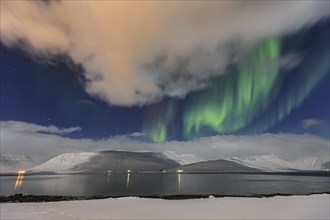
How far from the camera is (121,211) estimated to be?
1264 inches

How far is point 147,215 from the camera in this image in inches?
1151

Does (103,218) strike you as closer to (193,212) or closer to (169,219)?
(169,219)

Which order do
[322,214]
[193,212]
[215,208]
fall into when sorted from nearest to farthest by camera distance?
[322,214], [193,212], [215,208]

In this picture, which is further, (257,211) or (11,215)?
(257,211)

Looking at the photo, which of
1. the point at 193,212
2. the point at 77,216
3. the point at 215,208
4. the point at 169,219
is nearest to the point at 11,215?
the point at 77,216

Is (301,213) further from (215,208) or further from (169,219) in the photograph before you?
(169,219)

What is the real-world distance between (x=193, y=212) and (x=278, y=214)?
874 cm

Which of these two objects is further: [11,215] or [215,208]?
[215,208]

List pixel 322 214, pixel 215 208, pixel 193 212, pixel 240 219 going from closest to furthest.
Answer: pixel 240 219
pixel 322 214
pixel 193 212
pixel 215 208

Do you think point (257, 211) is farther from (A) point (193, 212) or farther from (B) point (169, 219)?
(B) point (169, 219)

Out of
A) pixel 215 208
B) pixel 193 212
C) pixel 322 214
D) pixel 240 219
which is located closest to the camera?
pixel 240 219

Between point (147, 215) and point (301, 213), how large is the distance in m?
15.9

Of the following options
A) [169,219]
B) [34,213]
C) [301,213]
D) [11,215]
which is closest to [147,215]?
[169,219]

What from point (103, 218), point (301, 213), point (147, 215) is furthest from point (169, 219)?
point (301, 213)
